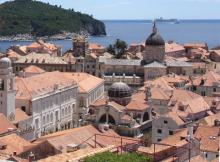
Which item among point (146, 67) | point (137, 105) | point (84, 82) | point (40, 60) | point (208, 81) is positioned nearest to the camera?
point (137, 105)

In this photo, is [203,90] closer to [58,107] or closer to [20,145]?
[58,107]

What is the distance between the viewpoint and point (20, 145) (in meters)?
32.5

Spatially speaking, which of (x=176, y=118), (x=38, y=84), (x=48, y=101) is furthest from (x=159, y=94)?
(x=176, y=118)

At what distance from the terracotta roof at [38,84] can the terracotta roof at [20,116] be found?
1.33 meters

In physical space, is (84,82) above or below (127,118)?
above

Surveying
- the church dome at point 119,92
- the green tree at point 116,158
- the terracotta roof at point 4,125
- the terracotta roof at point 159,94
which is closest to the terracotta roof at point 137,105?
the church dome at point 119,92

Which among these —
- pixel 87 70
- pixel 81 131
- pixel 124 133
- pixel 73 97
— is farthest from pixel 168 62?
pixel 81 131

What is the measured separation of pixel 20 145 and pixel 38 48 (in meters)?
74.3

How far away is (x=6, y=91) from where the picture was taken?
4369 cm

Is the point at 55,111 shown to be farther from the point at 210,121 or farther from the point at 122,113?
the point at 210,121

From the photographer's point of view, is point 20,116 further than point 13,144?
Yes

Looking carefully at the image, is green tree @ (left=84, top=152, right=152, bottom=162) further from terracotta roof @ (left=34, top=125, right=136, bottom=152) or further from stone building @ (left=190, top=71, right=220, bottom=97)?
stone building @ (left=190, top=71, right=220, bottom=97)

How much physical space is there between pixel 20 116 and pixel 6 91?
2496 millimetres

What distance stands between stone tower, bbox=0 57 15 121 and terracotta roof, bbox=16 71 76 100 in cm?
284
